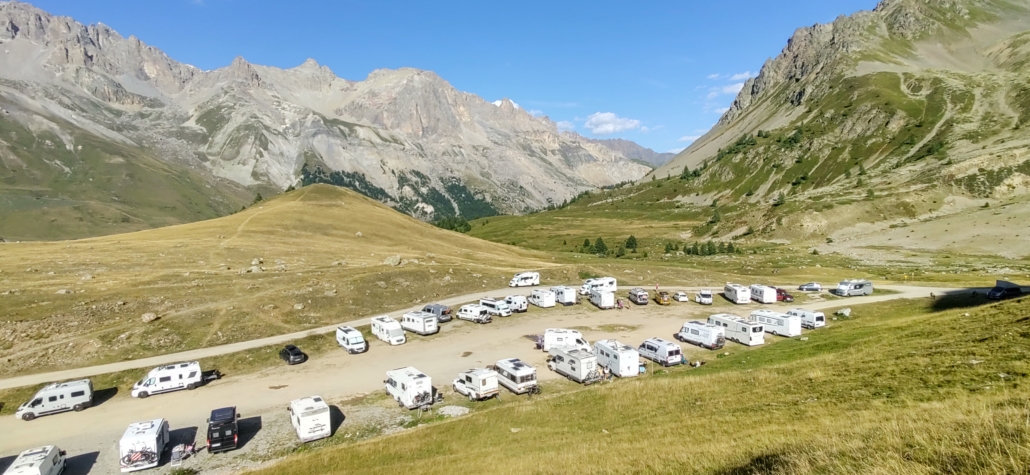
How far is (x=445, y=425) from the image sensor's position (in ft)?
99.2

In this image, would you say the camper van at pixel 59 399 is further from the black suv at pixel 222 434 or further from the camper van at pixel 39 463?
the black suv at pixel 222 434

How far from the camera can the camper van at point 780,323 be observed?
47969 mm

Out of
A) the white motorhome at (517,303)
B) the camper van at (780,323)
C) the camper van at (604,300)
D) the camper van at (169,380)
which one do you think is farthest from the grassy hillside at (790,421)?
the white motorhome at (517,303)

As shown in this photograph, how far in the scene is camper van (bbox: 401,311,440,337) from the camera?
51781mm

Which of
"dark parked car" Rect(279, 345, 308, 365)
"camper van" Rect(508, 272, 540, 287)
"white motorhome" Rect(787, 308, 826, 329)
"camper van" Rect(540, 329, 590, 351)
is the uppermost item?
"camper van" Rect(508, 272, 540, 287)

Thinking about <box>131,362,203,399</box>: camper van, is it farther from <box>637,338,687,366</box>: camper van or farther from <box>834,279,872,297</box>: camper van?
<box>834,279,872,297</box>: camper van

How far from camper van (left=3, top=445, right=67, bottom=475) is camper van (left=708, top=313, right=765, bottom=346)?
4924cm

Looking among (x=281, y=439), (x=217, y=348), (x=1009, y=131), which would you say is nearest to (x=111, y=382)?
(x=217, y=348)

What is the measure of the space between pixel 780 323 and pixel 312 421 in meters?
43.0

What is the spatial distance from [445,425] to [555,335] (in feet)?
59.9

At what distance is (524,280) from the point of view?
7250 cm

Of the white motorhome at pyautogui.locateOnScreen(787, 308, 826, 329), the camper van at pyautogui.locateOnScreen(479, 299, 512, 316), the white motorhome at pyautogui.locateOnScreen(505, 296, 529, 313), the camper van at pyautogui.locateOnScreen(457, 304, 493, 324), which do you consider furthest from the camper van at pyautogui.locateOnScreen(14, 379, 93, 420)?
the white motorhome at pyautogui.locateOnScreen(787, 308, 826, 329)

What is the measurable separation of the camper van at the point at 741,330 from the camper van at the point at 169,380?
4639 cm

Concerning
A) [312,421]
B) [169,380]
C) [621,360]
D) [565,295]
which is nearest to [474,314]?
[565,295]
